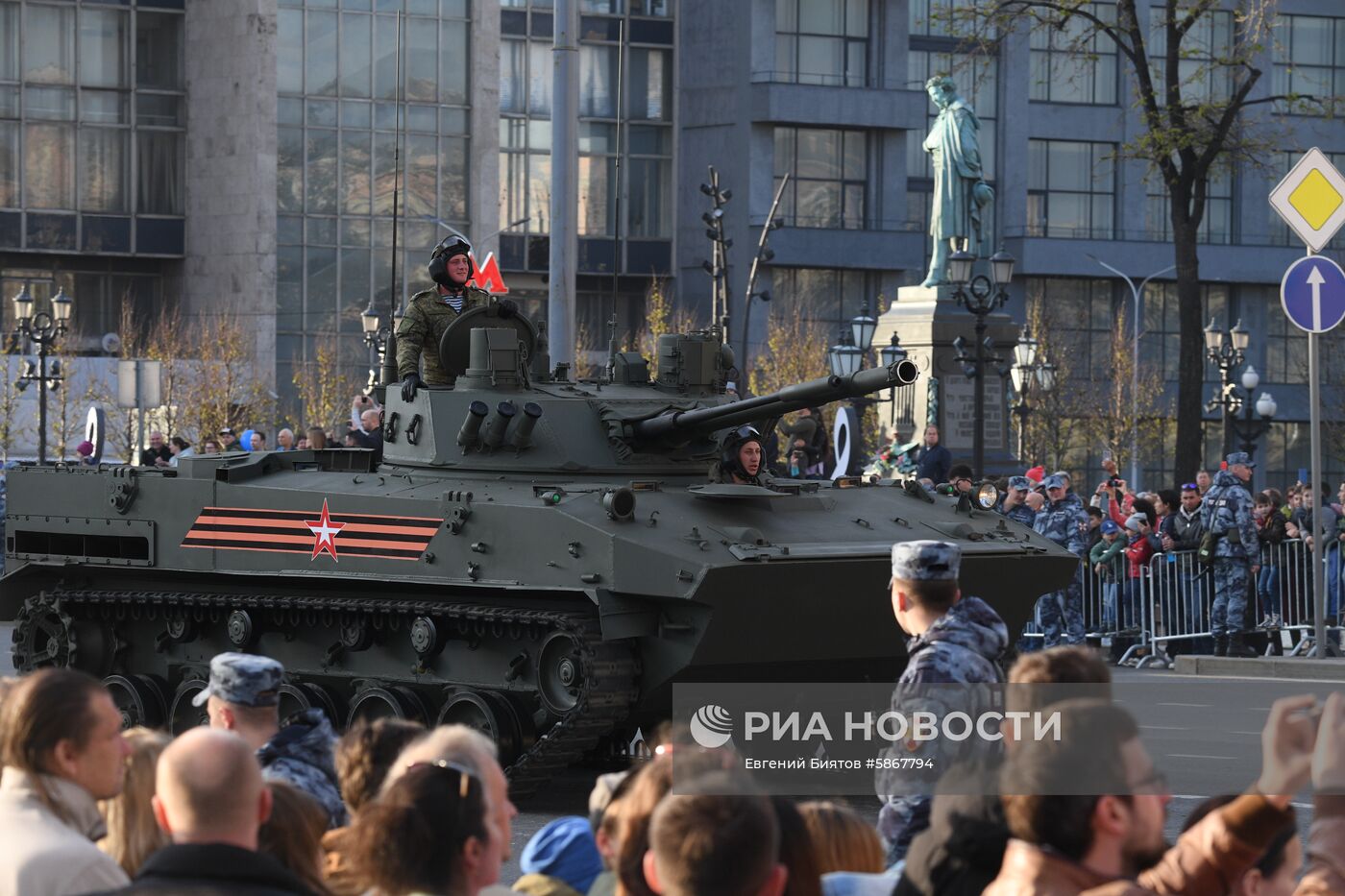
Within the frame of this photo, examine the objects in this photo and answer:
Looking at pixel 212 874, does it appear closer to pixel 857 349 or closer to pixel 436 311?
pixel 436 311

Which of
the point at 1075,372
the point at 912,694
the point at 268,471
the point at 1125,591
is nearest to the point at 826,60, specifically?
the point at 1075,372

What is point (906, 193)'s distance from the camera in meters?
67.8

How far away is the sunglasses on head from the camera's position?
208 inches

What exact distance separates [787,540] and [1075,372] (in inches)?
2161

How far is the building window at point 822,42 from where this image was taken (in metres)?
65.6

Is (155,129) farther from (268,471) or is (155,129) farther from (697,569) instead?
(697,569)

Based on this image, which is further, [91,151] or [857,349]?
[91,151]

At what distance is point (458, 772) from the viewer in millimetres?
5352

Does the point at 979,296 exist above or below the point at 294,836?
above

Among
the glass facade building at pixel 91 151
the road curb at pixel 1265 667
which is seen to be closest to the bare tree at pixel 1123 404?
the glass facade building at pixel 91 151

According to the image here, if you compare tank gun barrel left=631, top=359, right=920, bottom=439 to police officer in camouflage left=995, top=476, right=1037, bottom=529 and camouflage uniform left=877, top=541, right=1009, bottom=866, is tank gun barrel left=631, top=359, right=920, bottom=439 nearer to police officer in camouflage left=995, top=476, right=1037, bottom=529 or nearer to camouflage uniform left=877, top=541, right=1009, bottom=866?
camouflage uniform left=877, top=541, right=1009, bottom=866

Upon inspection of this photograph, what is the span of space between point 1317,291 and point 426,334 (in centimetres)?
666

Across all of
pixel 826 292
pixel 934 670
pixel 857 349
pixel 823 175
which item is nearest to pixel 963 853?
pixel 934 670

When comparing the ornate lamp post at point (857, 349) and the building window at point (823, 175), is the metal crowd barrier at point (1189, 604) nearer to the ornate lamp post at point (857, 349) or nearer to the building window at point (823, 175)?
the ornate lamp post at point (857, 349)
